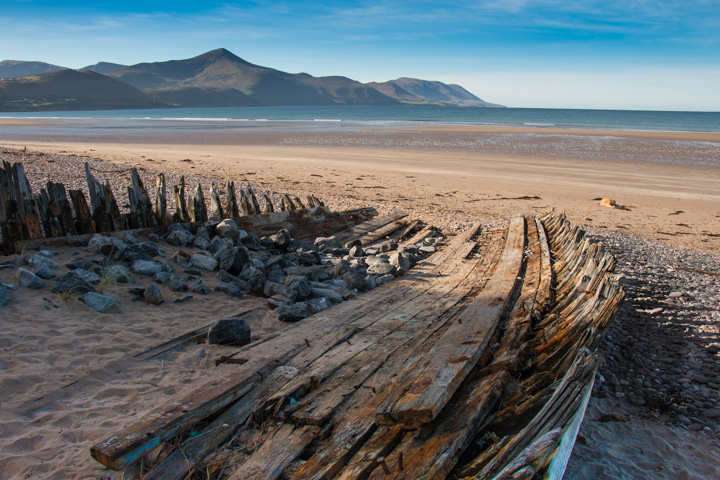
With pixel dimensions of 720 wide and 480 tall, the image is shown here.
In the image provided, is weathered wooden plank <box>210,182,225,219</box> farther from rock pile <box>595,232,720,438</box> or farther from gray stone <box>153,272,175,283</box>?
rock pile <box>595,232,720,438</box>

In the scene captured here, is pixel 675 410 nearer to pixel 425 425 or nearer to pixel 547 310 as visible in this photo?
pixel 547 310

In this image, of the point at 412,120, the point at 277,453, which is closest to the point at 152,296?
Result: the point at 277,453

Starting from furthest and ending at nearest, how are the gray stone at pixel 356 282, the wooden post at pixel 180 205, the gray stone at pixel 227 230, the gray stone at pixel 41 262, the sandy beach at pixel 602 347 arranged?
the wooden post at pixel 180 205 < the gray stone at pixel 227 230 < the gray stone at pixel 356 282 < the gray stone at pixel 41 262 < the sandy beach at pixel 602 347

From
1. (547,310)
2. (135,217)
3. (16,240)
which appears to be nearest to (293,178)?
(135,217)

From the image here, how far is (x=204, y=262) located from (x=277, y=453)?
149 inches

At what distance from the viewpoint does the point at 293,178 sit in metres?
14.8

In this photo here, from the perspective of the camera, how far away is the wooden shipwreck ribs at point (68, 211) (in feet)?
16.8

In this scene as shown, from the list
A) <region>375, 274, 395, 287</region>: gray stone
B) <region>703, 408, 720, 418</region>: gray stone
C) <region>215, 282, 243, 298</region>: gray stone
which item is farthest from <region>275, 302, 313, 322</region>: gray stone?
<region>703, 408, 720, 418</region>: gray stone

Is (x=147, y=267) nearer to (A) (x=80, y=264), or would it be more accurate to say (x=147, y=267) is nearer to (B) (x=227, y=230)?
(A) (x=80, y=264)

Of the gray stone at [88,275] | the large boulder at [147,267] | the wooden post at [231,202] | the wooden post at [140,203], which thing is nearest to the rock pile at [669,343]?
the large boulder at [147,267]

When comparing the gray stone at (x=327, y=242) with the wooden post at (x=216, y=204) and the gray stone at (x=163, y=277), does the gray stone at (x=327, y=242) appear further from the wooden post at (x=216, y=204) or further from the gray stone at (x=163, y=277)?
the gray stone at (x=163, y=277)

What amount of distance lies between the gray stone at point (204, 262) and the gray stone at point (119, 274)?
0.86 meters

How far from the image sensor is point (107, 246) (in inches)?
211

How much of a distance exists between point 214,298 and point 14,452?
8.57 ft
